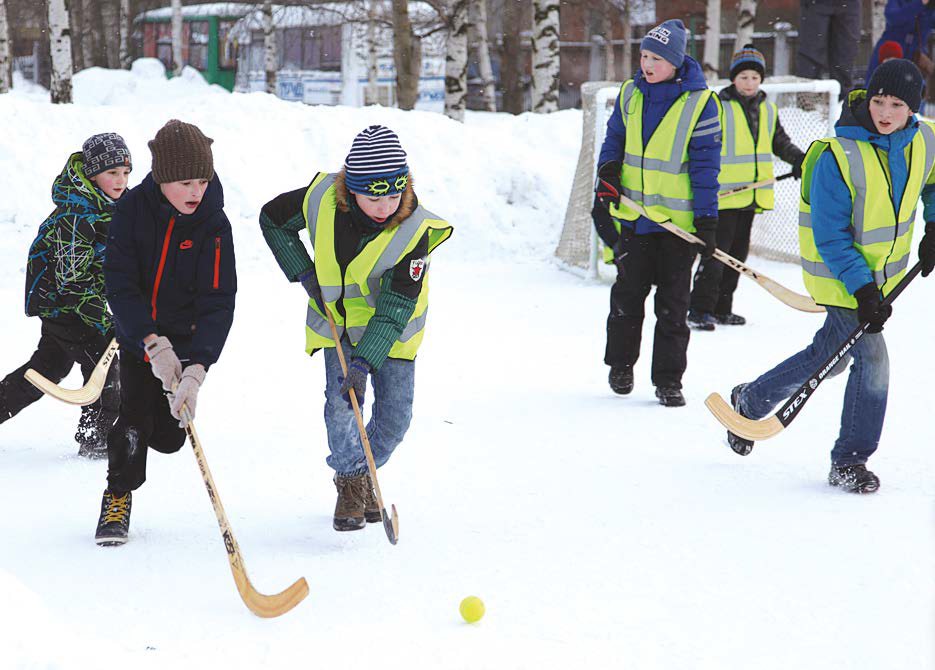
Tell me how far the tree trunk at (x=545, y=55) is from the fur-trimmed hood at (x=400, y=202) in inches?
432

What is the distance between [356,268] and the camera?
341 centimetres

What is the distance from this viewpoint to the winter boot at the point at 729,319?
716 cm

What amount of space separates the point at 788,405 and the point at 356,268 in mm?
1761

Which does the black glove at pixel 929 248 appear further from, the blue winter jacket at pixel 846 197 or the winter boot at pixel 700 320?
the winter boot at pixel 700 320

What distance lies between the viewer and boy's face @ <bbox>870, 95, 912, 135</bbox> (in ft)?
12.3

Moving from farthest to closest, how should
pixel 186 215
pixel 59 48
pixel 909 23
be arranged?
pixel 59 48 → pixel 909 23 → pixel 186 215

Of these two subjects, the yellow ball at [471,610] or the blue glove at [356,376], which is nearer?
the yellow ball at [471,610]

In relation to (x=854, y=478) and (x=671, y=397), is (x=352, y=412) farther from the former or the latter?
(x=671, y=397)

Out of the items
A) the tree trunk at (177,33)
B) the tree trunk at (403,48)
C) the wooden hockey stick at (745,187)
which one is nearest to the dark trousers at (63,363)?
the wooden hockey stick at (745,187)

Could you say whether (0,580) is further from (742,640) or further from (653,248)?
(653,248)

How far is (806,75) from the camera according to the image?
12.1 metres

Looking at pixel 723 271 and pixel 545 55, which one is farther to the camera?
pixel 545 55

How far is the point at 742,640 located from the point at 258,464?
2218 mm

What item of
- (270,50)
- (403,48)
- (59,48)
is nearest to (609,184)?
(59,48)
